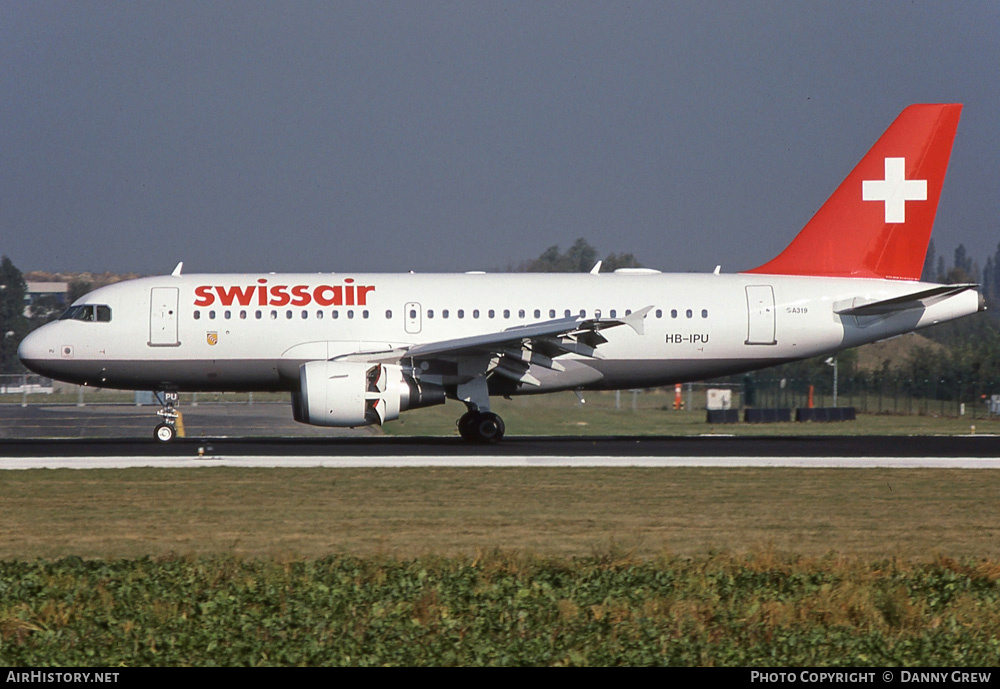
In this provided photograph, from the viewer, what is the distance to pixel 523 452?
22.8 metres

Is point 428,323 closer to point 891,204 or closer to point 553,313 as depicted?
point 553,313

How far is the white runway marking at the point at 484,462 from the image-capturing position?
785 inches

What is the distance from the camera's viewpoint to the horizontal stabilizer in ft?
83.0

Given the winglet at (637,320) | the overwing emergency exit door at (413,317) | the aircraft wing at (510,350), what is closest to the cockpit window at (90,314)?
the aircraft wing at (510,350)

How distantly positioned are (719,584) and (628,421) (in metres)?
26.6

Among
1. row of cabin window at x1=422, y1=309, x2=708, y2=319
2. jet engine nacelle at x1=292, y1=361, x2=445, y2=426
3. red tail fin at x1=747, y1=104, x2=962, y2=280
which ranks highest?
red tail fin at x1=747, y1=104, x2=962, y2=280

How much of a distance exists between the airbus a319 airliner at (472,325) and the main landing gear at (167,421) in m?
0.04

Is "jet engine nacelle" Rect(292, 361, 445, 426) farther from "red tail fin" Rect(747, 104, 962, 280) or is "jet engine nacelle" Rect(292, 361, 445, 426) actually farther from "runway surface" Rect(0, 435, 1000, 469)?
"red tail fin" Rect(747, 104, 962, 280)

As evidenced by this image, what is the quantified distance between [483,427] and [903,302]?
981 cm

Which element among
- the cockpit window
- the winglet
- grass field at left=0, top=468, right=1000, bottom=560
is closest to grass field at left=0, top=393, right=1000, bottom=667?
grass field at left=0, top=468, right=1000, bottom=560

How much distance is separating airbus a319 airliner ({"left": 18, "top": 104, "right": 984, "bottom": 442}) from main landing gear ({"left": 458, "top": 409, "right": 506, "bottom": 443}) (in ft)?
0.10

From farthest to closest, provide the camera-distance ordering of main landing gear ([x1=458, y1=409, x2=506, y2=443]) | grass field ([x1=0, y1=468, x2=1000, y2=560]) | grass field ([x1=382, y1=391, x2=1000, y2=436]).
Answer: grass field ([x1=382, y1=391, x2=1000, y2=436]) < main landing gear ([x1=458, y1=409, x2=506, y2=443]) < grass field ([x1=0, y1=468, x2=1000, y2=560])

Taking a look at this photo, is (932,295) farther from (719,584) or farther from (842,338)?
(719,584)
